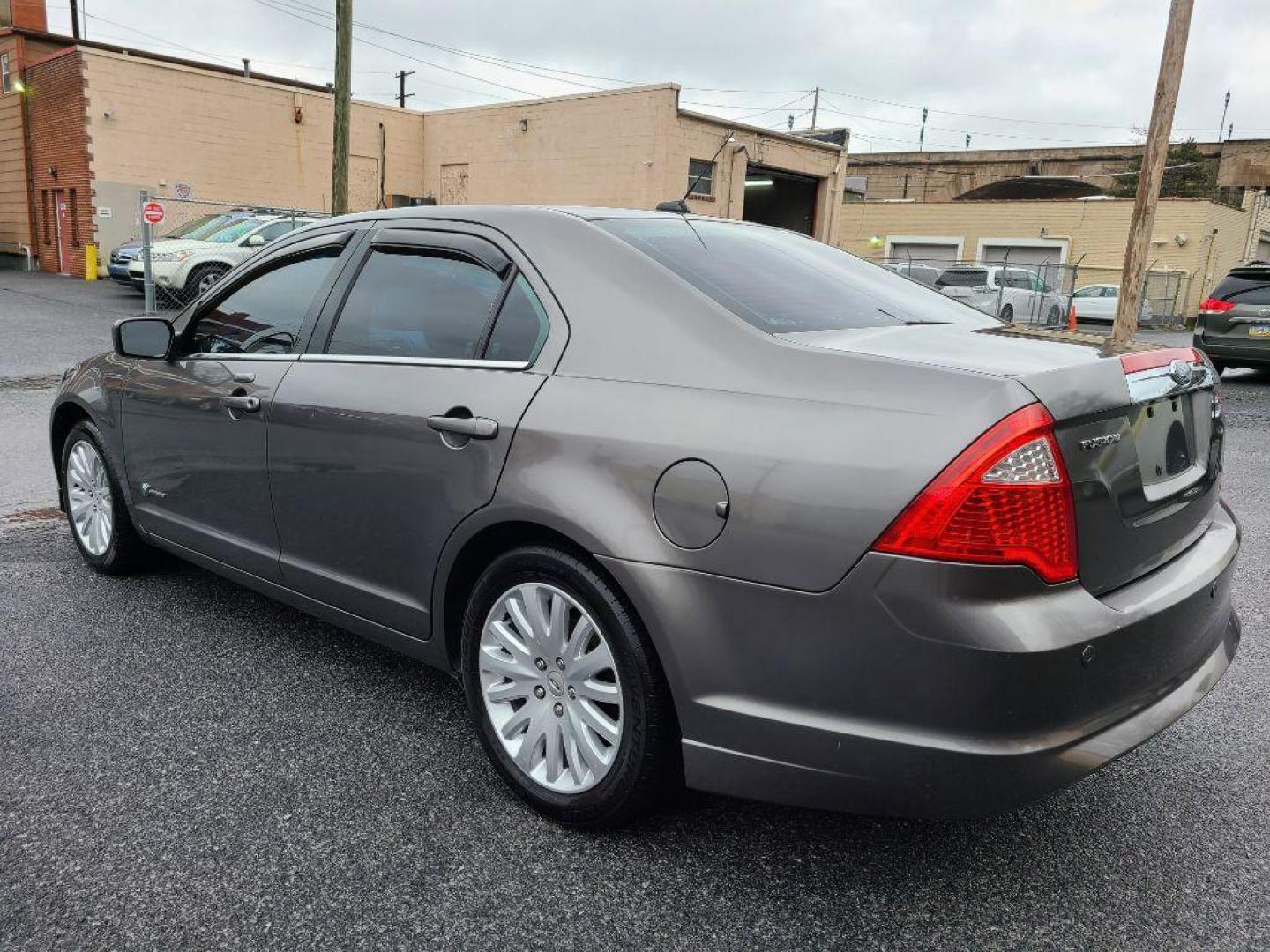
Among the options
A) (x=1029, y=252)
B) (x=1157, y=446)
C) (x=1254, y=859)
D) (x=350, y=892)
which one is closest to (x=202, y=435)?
(x=350, y=892)

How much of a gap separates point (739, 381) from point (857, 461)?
36 cm

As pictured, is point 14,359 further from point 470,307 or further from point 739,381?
point 739,381

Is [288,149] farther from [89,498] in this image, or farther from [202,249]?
[89,498]

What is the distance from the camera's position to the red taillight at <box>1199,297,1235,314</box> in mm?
13234

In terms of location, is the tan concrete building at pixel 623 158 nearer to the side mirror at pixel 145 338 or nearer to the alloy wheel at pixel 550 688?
the side mirror at pixel 145 338

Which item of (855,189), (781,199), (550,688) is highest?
(855,189)

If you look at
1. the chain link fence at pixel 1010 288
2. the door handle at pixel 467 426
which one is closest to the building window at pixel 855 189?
the chain link fence at pixel 1010 288

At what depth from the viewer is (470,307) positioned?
2906 millimetres

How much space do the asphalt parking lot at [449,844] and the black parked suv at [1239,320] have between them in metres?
11.4

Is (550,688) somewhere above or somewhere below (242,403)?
below

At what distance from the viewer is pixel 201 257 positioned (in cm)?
1606

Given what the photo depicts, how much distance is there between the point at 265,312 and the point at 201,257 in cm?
1400

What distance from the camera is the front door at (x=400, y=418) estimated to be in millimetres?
2689

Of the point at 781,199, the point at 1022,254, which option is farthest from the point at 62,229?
the point at 1022,254
